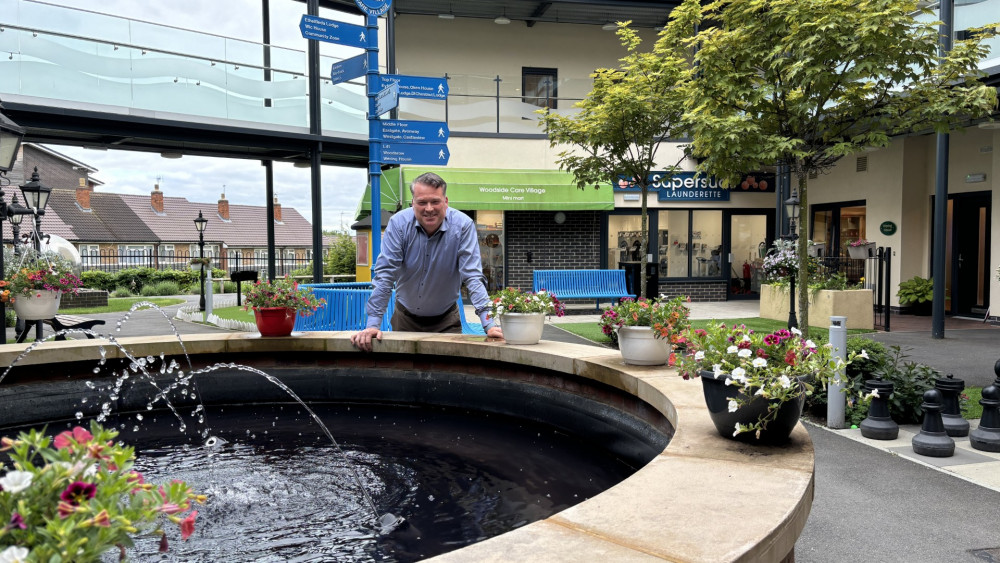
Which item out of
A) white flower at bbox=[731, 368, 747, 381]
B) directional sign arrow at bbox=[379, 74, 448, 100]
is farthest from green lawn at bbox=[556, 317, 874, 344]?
white flower at bbox=[731, 368, 747, 381]

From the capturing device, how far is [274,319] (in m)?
5.31

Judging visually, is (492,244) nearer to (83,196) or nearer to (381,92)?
(381,92)

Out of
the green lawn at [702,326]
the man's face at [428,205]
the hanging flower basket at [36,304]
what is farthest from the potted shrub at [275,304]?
the green lawn at [702,326]

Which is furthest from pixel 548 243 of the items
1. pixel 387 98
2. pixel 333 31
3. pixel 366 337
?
pixel 366 337

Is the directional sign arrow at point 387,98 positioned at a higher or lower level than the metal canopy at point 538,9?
lower

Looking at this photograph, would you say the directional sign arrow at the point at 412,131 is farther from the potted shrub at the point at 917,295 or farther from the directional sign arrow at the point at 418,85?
the potted shrub at the point at 917,295

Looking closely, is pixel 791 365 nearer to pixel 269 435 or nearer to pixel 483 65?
pixel 269 435

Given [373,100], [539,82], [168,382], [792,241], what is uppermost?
[539,82]

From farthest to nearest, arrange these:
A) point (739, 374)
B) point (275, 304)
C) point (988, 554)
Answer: point (275, 304) < point (988, 554) < point (739, 374)

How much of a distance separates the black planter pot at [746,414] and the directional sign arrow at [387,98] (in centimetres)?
542

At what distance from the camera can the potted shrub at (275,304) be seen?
5273 millimetres

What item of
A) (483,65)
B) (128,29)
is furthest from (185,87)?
(483,65)

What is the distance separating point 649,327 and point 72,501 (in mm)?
3377

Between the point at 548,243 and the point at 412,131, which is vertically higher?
the point at 412,131
